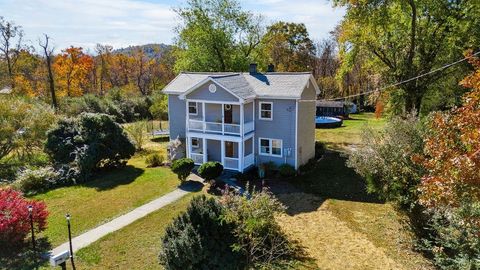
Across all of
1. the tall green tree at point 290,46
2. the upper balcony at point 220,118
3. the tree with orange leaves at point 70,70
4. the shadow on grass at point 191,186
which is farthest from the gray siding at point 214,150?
the tree with orange leaves at point 70,70

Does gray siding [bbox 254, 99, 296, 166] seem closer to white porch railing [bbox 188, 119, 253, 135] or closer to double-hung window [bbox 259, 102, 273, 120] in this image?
double-hung window [bbox 259, 102, 273, 120]

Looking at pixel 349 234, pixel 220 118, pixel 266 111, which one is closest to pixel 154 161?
pixel 220 118

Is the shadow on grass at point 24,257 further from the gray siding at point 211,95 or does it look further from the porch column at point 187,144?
the gray siding at point 211,95

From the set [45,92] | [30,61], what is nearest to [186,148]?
[45,92]

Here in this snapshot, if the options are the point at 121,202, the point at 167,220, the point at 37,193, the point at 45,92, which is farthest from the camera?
the point at 45,92

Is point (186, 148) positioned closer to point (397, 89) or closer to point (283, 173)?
point (283, 173)

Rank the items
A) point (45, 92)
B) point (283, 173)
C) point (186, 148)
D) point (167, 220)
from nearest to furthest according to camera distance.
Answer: point (167, 220) < point (283, 173) < point (186, 148) < point (45, 92)
